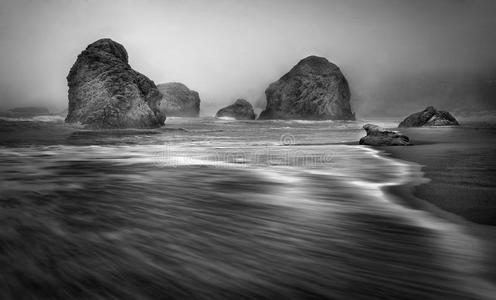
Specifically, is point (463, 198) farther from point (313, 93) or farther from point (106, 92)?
point (313, 93)

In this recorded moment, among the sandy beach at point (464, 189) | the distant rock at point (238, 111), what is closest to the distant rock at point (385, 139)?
the sandy beach at point (464, 189)

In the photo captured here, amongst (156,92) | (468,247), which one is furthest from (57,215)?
(156,92)

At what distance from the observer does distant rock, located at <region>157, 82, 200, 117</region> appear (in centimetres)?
8119

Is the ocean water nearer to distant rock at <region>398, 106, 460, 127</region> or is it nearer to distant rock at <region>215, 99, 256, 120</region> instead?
distant rock at <region>398, 106, 460, 127</region>

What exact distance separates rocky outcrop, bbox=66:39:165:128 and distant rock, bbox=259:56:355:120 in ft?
201

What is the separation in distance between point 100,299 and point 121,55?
29.1 meters

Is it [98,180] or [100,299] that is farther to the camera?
[98,180]

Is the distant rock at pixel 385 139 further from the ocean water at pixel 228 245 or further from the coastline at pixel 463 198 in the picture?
the ocean water at pixel 228 245

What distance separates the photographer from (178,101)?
82.5 metres

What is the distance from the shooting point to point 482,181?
3885 millimetres

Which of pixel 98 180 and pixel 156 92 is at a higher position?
pixel 156 92

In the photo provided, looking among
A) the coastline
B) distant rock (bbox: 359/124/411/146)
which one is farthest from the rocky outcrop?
the coastline

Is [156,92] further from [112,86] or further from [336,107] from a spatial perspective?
[336,107]

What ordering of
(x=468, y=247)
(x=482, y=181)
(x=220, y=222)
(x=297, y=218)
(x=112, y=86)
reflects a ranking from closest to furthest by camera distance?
(x=468, y=247) → (x=220, y=222) → (x=297, y=218) → (x=482, y=181) → (x=112, y=86)
